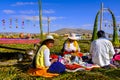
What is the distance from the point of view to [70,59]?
12031 millimetres

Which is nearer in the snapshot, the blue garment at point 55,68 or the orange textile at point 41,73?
the orange textile at point 41,73

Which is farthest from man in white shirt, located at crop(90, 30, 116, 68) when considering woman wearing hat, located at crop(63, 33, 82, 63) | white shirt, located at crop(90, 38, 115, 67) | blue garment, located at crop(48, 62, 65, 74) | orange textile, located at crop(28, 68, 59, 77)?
woman wearing hat, located at crop(63, 33, 82, 63)

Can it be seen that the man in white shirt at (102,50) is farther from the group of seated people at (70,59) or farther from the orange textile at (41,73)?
the orange textile at (41,73)

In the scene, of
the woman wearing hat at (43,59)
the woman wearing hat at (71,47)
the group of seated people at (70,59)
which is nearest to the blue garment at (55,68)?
the group of seated people at (70,59)

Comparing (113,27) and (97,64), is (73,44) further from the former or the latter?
(113,27)

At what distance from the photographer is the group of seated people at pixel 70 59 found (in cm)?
942

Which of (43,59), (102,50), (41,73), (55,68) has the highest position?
(102,50)

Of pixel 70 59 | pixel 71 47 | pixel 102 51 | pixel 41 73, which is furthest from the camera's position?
pixel 71 47

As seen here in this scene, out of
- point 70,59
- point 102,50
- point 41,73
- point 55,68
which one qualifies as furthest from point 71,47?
point 41,73

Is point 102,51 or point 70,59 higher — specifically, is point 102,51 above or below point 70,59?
above

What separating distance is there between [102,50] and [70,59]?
5.81 ft

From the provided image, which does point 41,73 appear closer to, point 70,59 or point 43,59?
point 43,59

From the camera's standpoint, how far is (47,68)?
9.51 metres

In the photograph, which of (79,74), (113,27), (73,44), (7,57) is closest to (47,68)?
(79,74)
